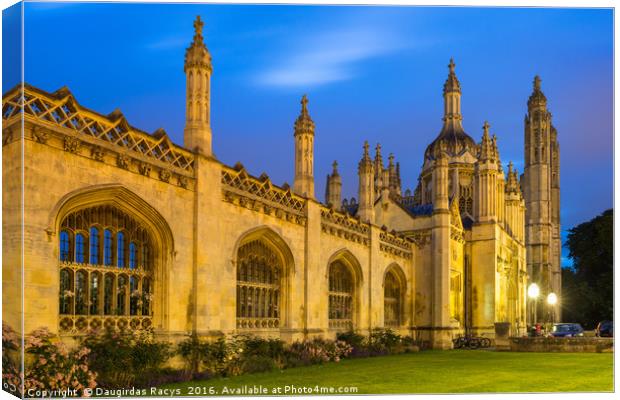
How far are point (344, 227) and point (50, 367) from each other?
1521 cm

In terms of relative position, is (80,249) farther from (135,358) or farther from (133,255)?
(135,358)

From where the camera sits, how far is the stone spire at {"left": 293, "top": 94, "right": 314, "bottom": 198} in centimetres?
2420

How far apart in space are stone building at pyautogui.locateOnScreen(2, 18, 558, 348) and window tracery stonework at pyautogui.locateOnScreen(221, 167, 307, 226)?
1.9 inches

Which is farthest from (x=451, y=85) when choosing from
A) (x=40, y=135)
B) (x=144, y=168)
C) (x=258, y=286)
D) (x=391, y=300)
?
(x=40, y=135)

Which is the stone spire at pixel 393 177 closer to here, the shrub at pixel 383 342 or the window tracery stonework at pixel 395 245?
the window tracery stonework at pixel 395 245

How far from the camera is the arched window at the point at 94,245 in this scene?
51.8 ft

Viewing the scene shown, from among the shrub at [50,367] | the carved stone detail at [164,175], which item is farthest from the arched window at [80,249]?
the carved stone detail at [164,175]

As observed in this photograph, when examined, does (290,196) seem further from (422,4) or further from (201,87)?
(422,4)

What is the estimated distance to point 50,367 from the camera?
43.7 feet

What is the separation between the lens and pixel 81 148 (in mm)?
Result: 15055

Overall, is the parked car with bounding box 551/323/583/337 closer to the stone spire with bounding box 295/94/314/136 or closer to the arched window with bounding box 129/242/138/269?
the stone spire with bounding box 295/94/314/136

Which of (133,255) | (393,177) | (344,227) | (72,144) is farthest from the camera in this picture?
(393,177)

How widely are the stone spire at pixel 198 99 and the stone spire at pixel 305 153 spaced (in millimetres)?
5700

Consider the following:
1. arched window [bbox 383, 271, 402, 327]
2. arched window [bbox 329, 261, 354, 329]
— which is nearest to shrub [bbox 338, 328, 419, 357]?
arched window [bbox 329, 261, 354, 329]
